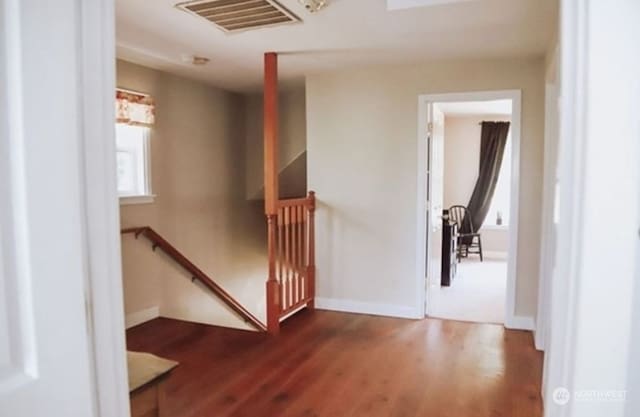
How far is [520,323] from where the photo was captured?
12.4ft

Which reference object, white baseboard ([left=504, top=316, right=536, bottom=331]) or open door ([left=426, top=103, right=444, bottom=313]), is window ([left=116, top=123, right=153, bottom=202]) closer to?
open door ([left=426, top=103, right=444, bottom=313])

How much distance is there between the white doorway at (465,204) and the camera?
3.81 m

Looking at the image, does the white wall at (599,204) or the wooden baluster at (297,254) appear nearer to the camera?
Answer: the white wall at (599,204)

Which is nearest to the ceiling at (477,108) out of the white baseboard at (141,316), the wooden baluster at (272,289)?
the wooden baluster at (272,289)

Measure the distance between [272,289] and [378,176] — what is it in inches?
57.1

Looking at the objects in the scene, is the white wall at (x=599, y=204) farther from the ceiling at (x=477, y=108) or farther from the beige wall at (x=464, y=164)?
the beige wall at (x=464, y=164)

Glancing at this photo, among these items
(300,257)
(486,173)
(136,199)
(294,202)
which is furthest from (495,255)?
(136,199)

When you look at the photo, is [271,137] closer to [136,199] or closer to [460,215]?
[136,199]

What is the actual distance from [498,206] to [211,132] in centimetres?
509

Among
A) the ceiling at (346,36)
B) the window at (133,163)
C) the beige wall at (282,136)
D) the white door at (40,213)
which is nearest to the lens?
the white door at (40,213)

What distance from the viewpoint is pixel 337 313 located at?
4.23 meters

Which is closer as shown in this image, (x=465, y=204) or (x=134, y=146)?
(x=134, y=146)

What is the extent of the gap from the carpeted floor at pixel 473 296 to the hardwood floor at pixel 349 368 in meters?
0.29

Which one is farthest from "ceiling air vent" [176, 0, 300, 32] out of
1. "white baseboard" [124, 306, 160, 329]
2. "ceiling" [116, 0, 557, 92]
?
"white baseboard" [124, 306, 160, 329]
